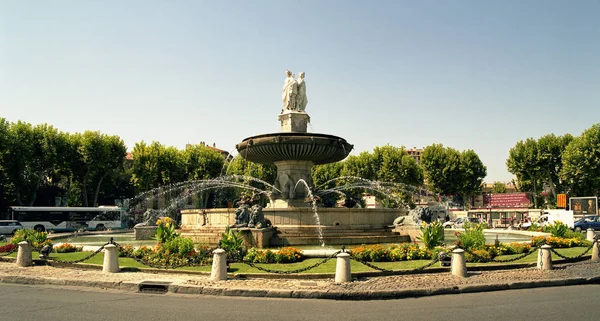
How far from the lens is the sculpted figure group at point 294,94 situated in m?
24.5

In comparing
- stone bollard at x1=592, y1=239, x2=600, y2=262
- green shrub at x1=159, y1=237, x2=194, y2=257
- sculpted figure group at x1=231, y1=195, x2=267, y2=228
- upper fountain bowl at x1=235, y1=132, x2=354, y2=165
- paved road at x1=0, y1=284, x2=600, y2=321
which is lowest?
paved road at x1=0, y1=284, x2=600, y2=321

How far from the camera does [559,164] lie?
54156 mm

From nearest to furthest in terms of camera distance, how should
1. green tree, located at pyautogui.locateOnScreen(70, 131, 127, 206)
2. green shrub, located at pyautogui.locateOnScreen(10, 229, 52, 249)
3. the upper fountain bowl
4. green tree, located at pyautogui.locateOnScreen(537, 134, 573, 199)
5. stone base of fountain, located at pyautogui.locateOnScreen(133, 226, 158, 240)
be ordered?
green shrub, located at pyautogui.locateOnScreen(10, 229, 52, 249), the upper fountain bowl, stone base of fountain, located at pyautogui.locateOnScreen(133, 226, 158, 240), green tree, located at pyautogui.locateOnScreen(70, 131, 127, 206), green tree, located at pyautogui.locateOnScreen(537, 134, 573, 199)

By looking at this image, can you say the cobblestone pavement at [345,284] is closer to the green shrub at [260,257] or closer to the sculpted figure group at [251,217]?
the green shrub at [260,257]

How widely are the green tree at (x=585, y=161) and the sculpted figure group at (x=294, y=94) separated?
112 ft

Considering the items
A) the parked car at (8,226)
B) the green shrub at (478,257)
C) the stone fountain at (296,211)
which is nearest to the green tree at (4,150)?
the parked car at (8,226)

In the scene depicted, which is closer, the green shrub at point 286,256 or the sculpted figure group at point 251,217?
the green shrub at point 286,256

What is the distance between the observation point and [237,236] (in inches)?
552

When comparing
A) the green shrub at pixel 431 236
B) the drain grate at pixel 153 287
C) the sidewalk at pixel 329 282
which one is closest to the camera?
the sidewalk at pixel 329 282

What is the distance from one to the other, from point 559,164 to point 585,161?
873cm

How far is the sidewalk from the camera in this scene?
32.7ft

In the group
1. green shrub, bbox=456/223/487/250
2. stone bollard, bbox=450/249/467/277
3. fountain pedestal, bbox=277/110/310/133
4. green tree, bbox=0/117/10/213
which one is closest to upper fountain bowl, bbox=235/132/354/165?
fountain pedestal, bbox=277/110/310/133

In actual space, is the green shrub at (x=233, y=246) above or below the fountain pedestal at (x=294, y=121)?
below

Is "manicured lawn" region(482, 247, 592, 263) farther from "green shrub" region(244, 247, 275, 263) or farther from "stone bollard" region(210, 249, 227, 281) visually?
"stone bollard" region(210, 249, 227, 281)
